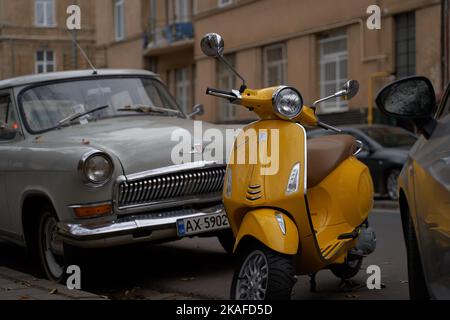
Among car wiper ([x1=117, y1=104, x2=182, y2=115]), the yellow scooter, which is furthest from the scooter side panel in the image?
car wiper ([x1=117, y1=104, x2=182, y2=115])

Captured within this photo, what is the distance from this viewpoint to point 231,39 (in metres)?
27.9

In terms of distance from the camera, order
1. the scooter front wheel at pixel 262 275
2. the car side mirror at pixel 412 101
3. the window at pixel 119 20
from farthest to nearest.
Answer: the window at pixel 119 20 < the scooter front wheel at pixel 262 275 < the car side mirror at pixel 412 101

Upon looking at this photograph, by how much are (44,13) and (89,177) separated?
43.2 meters

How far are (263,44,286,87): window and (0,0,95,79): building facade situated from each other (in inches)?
779

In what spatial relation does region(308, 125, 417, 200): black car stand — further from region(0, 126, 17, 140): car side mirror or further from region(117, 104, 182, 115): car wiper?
region(0, 126, 17, 140): car side mirror

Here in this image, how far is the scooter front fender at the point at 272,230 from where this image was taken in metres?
4.48

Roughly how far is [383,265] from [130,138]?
8.29 ft

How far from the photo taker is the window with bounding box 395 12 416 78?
20594 millimetres

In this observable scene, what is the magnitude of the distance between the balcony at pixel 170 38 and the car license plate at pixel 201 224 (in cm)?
2452

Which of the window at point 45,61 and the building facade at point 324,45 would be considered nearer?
the building facade at point 324,45

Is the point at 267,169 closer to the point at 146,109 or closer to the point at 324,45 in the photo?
the point at 146,109

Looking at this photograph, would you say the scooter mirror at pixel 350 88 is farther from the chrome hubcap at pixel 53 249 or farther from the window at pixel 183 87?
the window at pixel 183 87

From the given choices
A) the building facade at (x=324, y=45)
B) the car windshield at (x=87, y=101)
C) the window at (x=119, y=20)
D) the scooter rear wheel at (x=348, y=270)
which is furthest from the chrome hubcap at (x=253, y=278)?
the window at (x=119, y=20)

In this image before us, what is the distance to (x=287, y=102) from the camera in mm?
4801
